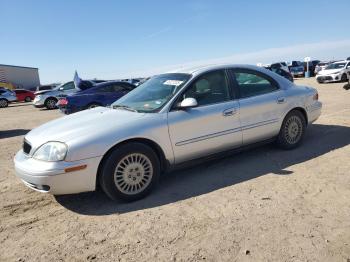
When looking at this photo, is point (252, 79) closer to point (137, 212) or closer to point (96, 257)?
point (137, 212)

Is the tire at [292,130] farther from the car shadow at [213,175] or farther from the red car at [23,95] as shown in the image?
the red car at [23,95]

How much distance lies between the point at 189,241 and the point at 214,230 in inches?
12.3

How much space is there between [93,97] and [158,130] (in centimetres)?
920

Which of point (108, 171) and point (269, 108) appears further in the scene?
point (269, 108)

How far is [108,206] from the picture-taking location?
4.22m

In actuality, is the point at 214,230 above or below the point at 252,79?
below

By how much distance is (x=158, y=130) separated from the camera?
4.36 metres

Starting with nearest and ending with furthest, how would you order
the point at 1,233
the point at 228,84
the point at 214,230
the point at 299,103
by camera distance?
the point at 214,230 < the point at 1,233 < the point at 228,84 < the point at 299,103

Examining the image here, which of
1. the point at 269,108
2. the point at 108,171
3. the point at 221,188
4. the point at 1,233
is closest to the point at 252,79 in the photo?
the point at 269,108

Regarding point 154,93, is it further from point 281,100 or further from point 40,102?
point 40,102

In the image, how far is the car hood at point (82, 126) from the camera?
13.4 ft

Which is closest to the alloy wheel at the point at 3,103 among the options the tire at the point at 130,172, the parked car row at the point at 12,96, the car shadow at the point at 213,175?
the parked car row at the point at 12,96

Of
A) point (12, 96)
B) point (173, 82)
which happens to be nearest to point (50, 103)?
point (12, 96)

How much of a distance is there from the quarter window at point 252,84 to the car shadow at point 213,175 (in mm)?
1083
